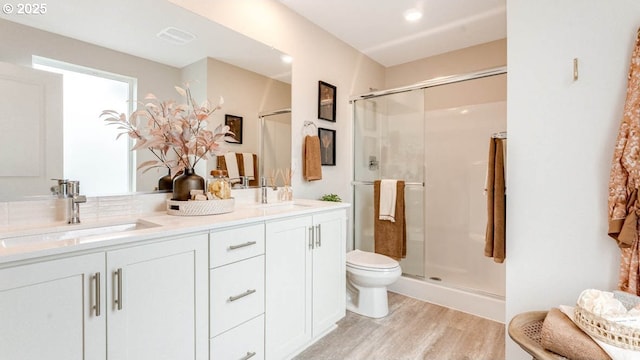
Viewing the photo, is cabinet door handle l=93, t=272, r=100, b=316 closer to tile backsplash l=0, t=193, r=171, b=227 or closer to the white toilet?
tile backsplash l=0, t=193, r=171, b=227

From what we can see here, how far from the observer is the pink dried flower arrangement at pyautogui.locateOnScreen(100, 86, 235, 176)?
163 centimetres

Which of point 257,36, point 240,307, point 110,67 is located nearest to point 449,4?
point 257,36

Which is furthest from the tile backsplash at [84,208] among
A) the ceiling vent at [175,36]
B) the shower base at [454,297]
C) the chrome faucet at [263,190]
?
the shower base at [454,297]

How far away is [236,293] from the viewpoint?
4.90 feet

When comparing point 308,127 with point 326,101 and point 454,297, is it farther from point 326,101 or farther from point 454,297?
point 454,297

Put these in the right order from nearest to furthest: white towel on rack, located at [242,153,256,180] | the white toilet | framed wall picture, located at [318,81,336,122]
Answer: white towel on rack, located at [242,153,256,180] < the white toilet < framed wall picture, located at [318,81,336,122]

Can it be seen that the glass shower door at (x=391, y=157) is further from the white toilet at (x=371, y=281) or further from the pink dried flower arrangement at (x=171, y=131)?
the pink dried flower arrangement at (x=171, y=131)

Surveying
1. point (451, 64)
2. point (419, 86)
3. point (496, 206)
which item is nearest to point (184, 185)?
point (496, 206)

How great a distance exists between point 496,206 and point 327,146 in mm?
1573

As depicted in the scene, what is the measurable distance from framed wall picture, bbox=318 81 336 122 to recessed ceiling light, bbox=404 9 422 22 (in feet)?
2.87

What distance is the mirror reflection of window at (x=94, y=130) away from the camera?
1.43 metres

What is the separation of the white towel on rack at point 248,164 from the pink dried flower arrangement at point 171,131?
345 mm

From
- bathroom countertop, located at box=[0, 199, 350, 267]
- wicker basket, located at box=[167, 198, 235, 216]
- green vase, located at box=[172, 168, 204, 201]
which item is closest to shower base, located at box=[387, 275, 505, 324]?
bathroom countertop, located at box=[0, 199, 350, 267]

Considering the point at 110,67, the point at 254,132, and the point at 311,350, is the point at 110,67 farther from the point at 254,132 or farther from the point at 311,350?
the point at 311,350
